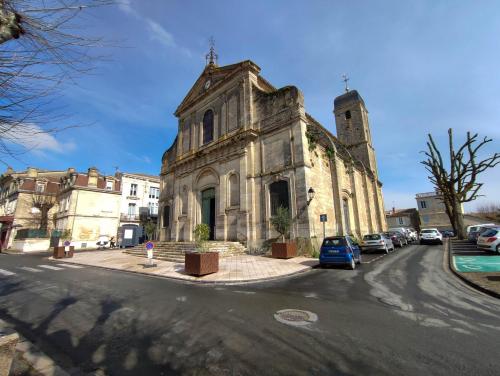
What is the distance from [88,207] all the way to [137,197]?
22.0ft

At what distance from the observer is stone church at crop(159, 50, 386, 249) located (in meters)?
15.5

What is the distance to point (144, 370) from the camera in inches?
109

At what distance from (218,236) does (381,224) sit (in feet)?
73.0

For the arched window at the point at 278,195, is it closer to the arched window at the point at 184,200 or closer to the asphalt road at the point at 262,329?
the asphalt road at the point at 262,329

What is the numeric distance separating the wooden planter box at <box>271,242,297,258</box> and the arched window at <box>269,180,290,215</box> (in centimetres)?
284

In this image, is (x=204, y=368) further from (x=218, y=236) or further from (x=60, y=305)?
(x=218, y=236)

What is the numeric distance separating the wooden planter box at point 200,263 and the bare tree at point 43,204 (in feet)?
119

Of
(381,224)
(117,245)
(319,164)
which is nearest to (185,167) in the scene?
(319,164)

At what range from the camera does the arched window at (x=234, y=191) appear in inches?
689

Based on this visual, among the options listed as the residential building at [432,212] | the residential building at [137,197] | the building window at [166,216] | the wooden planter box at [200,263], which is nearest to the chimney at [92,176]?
the residential building at [137,197]

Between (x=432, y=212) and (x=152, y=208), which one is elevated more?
(x=152, y=208)

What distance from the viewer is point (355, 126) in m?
33.3

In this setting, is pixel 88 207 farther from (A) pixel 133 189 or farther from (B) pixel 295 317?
(B) pixel 295 317

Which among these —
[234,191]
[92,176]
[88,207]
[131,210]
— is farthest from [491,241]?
[92,176]
